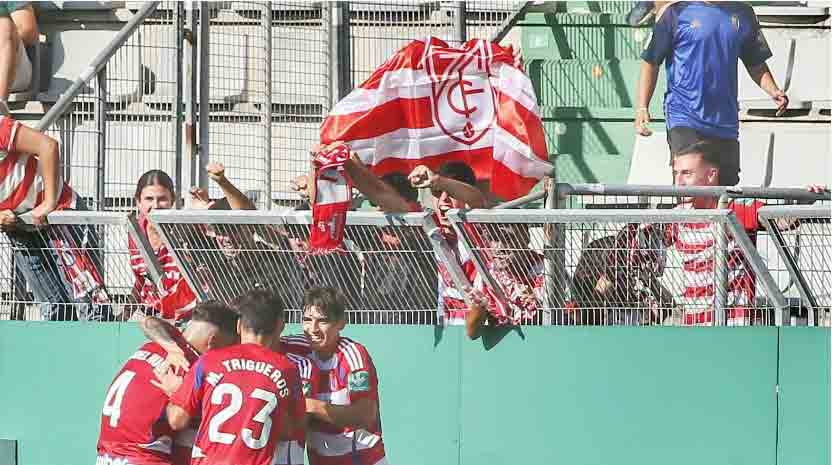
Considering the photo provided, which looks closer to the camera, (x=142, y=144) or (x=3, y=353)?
(x=3, y=353)

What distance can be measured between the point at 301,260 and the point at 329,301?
27cm

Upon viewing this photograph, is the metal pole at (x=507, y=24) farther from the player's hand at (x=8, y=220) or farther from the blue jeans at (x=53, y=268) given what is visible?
the player's hand at (x=8, y=220)

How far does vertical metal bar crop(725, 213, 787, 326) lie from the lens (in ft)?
24.0

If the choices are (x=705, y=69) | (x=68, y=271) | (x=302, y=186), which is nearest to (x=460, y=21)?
(x=705, y=69)

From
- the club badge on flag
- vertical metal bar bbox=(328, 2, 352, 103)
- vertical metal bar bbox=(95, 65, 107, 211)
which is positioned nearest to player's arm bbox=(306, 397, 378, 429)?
the club badge on flag

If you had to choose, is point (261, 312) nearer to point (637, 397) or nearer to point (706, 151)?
point (637, 397)

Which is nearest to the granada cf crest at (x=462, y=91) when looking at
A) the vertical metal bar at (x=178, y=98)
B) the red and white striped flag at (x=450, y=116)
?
the red and white striped flag at (x=450, y=116)

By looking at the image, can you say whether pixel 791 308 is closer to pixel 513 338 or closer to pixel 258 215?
pixel 513 338

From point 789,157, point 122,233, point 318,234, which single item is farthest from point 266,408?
point 789,157

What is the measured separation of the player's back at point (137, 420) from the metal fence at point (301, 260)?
2.39ft

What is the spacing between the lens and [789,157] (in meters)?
10.1

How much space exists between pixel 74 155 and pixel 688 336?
13.0ft

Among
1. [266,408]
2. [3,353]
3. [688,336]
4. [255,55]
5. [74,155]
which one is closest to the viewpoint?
[266,408]

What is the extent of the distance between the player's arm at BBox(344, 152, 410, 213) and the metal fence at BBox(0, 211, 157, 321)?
4.46ft
